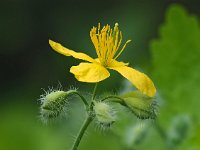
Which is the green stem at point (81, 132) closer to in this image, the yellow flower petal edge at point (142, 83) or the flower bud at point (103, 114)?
the flower bud at point (103, 114)

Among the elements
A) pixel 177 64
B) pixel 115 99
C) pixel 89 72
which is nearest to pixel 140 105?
pixel 115 99

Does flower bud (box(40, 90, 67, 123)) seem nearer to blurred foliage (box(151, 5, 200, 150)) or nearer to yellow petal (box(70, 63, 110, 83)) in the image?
yellow petal (box(70, 63, 110, 83))

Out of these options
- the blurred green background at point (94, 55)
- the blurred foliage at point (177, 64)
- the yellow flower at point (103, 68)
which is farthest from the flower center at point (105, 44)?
the blurred foliage at point (177, 64)

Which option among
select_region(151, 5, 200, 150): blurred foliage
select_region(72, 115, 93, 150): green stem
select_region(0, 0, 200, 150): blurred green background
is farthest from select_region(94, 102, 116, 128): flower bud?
select_region(151, 5, 200, 150): blurred foliage

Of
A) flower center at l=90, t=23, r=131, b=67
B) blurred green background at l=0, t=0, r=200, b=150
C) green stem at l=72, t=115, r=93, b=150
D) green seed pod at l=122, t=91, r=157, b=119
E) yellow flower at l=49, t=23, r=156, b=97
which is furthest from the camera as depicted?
blurred green background at l=0, t=0, r=200, b=150

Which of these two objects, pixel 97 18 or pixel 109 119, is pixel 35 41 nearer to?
pixel 97 18

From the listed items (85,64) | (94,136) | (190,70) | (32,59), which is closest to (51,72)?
(32,59)

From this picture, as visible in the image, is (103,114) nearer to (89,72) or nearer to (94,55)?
(89,72)
